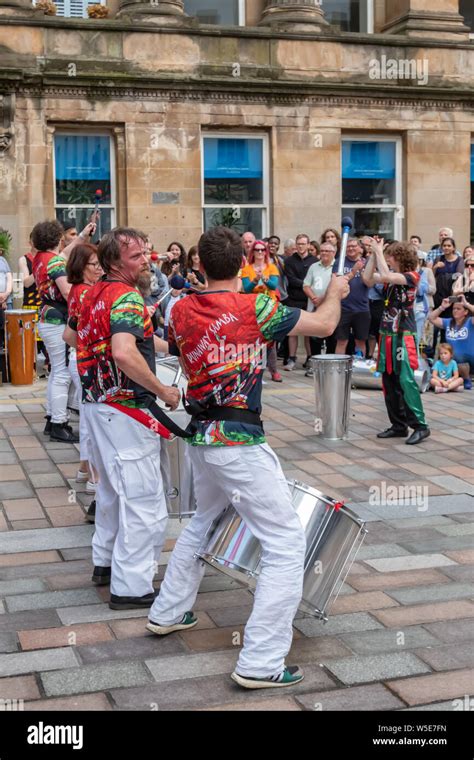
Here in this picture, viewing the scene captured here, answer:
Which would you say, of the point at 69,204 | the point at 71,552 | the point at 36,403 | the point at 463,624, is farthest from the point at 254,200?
the point at 463,624

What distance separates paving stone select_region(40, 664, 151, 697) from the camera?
458 centimetres

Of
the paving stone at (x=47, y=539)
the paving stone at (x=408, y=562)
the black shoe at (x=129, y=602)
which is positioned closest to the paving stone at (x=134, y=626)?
the black shoe at (x=129, y=602)

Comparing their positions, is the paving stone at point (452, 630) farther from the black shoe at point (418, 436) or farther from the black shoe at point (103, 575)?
the black shoe at point (418, 436)

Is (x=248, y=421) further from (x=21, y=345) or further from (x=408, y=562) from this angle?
(x=21, y=345)

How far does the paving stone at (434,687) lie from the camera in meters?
4.46

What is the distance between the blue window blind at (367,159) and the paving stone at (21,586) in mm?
14853

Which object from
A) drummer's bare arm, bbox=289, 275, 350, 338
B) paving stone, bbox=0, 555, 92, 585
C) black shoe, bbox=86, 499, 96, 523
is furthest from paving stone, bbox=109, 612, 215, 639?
black shoe, bbox=86, 499, 96, 523

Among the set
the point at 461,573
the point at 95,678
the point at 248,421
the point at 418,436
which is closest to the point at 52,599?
the point at 95,678

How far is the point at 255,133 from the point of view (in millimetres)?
18859

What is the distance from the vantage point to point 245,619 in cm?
544
